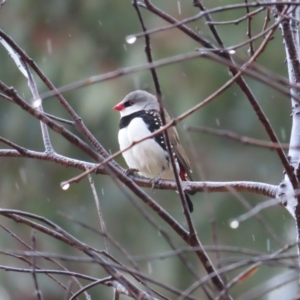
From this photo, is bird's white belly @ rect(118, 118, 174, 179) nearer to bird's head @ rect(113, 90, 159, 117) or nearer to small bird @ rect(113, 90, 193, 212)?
small bird @ rect(113, 90, 193, 212)

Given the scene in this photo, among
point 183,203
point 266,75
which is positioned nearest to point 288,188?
point 183,203

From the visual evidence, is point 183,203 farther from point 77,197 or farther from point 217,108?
point 77,197

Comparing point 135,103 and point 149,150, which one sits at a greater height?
point 135,103

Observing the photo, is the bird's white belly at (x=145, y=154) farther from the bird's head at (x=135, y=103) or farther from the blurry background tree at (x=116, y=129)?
the blurry background tree at (x=116, y=129)

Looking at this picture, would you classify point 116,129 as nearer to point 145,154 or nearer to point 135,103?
point 135,103

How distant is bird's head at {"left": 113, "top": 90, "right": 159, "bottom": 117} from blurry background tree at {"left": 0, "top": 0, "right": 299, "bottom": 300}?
4.41 metres

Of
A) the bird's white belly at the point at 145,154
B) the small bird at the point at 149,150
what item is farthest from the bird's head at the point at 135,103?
the bird's white belly at the point at 145,154

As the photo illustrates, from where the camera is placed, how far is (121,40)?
11.1m

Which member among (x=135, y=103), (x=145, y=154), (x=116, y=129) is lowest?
(x=145, y=154)

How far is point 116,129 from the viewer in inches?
393

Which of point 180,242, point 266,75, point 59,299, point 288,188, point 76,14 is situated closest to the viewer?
point 266,75

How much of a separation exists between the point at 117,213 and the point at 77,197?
0.80m

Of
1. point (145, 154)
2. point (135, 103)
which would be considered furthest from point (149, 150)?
point (135, 103)

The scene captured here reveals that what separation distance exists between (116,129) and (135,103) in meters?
4.90
